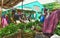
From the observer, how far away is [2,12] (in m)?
2.27

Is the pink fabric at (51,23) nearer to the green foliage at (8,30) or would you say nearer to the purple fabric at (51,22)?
the purple fabric at (51,22)

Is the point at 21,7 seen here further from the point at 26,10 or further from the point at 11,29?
the point at 11,29

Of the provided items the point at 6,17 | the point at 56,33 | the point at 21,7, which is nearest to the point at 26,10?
the point at 21,7

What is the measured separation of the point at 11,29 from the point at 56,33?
44 centimetres

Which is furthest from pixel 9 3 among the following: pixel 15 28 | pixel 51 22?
pixel 51 22

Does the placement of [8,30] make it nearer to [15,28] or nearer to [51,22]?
[15,28]

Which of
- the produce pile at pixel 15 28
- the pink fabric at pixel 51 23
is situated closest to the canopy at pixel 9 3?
the produce pile at pixel 15 28

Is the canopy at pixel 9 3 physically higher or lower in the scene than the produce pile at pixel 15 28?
higher

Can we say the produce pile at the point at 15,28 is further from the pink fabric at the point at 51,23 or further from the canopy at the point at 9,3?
the canopy at the point at 9,3

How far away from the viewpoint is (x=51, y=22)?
7.21 feet

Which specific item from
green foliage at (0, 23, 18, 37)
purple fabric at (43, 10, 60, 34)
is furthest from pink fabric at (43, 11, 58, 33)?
green foliage at (0, 23, 18, 37)

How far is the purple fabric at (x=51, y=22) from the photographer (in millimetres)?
2166

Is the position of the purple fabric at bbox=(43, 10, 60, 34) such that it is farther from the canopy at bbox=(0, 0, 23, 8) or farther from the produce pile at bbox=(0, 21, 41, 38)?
the canopy at bbox=(0, 0, 23, 8)

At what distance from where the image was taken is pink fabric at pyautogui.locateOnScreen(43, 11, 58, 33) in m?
2.17
